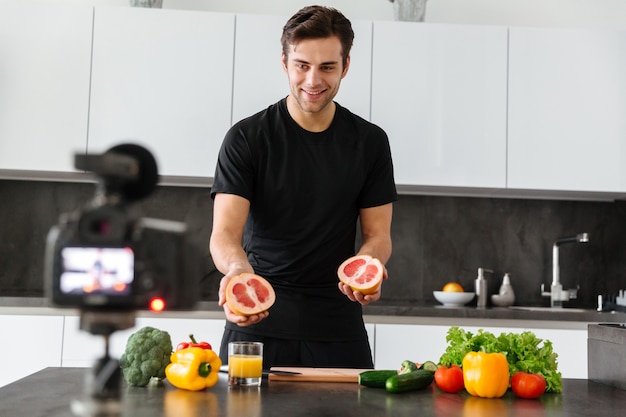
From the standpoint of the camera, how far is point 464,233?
4602mm

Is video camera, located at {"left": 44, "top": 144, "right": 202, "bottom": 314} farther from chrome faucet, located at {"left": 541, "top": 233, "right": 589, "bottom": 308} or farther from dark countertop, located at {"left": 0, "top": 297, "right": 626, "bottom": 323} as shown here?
chrome faucet, located at {"left": 541, "top": 233, "right": 589, "bottom": 308}

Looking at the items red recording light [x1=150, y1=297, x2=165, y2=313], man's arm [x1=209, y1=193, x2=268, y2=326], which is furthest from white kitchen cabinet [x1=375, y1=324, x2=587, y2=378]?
red recording light [x1=150, y1=297, x2=165, y2=313]

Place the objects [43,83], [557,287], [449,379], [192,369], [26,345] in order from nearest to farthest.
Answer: [192,369]
[449,379]
[26,345]
[43,83]
[557,287]

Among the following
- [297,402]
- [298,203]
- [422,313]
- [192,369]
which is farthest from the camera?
[422,313]

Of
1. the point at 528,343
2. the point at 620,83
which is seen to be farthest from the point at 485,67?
the point at 528,343

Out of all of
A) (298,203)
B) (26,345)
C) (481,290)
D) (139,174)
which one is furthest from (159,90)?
(139,174)

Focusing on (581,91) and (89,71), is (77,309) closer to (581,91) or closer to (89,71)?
(89,71)

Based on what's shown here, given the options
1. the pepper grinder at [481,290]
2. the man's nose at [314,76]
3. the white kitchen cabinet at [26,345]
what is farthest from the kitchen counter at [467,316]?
the man's nose at [314,76]

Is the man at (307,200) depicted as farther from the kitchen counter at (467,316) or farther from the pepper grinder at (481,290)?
the pepper grinder at (481,290)

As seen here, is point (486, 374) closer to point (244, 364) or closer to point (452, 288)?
point (244, 364)

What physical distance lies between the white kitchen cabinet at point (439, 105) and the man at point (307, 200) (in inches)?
57.9

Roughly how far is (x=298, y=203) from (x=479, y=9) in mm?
2665

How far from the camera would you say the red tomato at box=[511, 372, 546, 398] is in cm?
194

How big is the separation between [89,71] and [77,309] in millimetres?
3529
